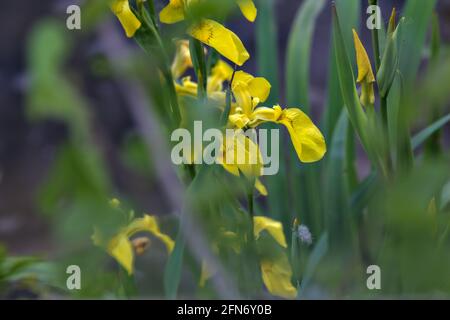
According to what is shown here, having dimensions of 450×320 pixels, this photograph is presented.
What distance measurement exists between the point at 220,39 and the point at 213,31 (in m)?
0.01

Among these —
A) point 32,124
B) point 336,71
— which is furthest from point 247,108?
point 32,124

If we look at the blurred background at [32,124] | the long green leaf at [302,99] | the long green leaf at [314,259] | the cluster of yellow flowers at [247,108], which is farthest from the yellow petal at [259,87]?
the blurred background at [32,124]

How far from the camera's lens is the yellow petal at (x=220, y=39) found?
562 millimetres

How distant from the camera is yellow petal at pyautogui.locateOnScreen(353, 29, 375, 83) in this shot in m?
0.61

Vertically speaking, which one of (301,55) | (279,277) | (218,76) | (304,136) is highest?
(301,55)

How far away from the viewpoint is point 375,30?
24.6 inches

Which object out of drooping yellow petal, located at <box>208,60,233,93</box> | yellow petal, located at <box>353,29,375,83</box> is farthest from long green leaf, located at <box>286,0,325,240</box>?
yellow petal, located at <box>353,29,375,83</box>

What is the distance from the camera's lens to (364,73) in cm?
63

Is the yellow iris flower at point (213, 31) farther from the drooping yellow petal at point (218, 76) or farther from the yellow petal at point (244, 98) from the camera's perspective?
the drooping yellow petal at point (218, 76)

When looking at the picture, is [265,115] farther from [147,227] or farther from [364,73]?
[147,227]
